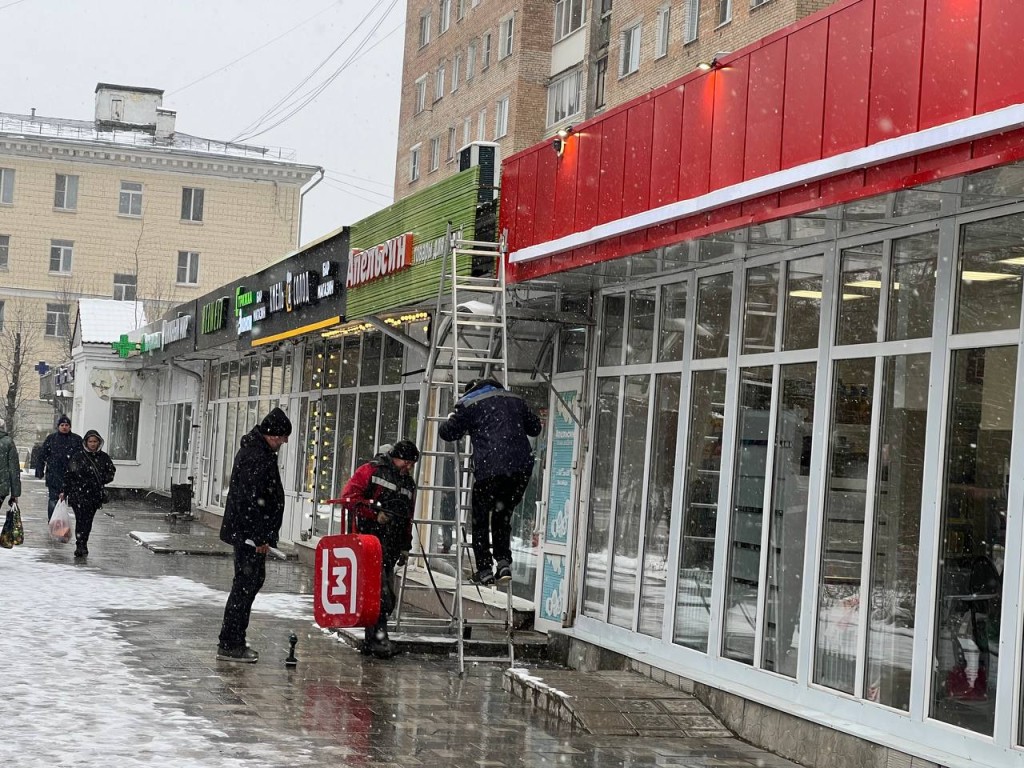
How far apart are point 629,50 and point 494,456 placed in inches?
1258

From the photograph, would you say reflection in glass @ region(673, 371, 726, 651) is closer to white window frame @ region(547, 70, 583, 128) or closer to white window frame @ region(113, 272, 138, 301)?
white window frame @ region(547, 70, 583, 128)

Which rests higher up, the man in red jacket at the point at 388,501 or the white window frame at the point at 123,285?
the white window frame at the point at 123,285

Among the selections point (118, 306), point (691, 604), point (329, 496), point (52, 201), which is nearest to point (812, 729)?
point (691, 604)

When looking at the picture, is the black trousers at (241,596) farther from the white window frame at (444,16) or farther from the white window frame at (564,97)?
the white window frame at (444,16)

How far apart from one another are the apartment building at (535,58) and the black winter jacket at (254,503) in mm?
20117

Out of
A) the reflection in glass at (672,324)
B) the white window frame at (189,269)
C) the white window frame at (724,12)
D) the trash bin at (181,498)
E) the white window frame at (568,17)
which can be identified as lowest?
the trash bin at (181,498)

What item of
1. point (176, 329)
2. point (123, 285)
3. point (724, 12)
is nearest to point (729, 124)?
point (176, 329)

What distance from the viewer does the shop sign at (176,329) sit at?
29.0 metres

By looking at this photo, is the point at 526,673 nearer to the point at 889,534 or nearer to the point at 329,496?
the point at 889,534

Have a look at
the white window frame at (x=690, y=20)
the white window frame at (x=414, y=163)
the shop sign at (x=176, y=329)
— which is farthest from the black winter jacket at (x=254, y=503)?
the white window frame at (x=414, y=163)

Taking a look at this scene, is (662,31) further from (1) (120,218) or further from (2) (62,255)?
(2) (62,255)

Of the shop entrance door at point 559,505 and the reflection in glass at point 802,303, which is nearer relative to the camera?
the reflection in glass at point 802,303

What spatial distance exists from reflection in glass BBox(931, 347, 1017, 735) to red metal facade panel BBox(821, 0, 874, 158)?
1.28 metres

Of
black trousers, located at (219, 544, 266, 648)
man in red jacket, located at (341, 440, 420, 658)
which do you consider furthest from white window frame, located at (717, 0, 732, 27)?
black trousers, located at (219, 544, 266, 648)
